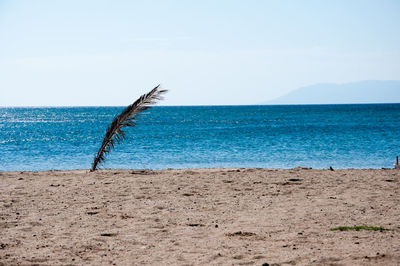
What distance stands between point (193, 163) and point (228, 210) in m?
12.2

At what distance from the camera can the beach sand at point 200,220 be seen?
4.93 meters

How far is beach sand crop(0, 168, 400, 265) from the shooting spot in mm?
4926

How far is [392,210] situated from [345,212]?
2.92ft

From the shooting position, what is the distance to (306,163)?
62.1 ft

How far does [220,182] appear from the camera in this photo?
1046cm

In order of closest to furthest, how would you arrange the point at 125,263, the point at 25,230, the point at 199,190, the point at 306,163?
the point at 125,263 < the point at 25,230 < the point at 199,190 < the point at 306,163

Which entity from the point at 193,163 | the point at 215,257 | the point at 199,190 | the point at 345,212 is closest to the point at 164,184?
the point at 199,190

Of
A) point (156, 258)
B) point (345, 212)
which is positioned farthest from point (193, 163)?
point (156, 258)

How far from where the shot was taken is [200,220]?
6742 mm

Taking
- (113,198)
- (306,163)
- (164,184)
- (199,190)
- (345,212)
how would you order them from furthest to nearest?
(306,163)
(164,184)
(199,190)
(113,198)
(345,212)

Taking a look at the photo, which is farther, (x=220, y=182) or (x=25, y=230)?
(x=220, y=182)

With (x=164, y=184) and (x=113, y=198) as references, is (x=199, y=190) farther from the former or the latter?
(x=113, y=198)

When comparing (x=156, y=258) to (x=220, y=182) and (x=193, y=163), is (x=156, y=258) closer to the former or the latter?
(x=220, y=182)

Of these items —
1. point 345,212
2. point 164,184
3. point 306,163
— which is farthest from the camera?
point 306,163
